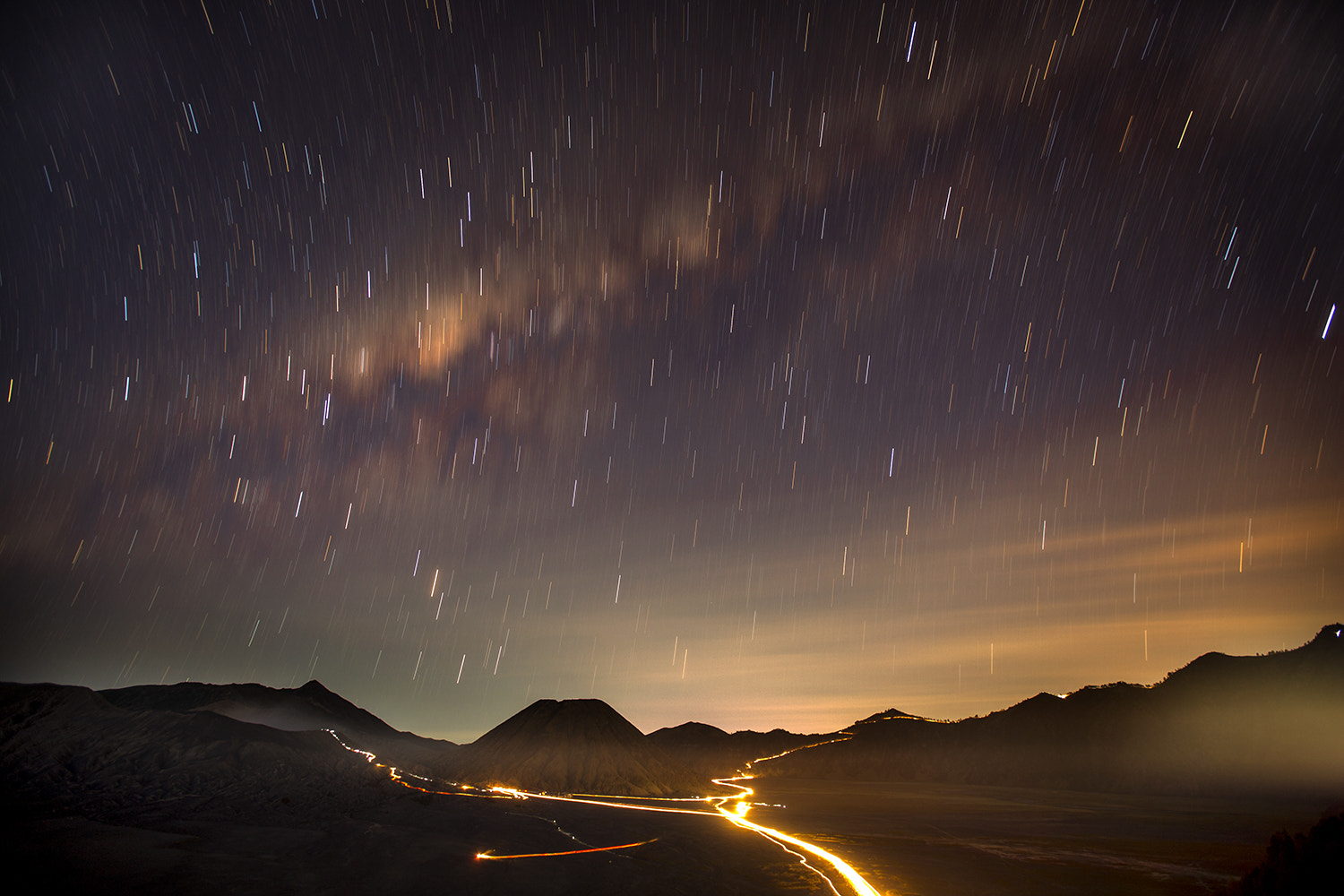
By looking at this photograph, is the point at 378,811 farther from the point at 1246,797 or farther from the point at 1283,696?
the point at 1283,696

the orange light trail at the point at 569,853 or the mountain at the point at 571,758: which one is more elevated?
the orange light trail at the point at 569,853

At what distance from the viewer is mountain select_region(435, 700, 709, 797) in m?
133

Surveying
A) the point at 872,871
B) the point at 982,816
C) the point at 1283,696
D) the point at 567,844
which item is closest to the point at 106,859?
the point at 567,844

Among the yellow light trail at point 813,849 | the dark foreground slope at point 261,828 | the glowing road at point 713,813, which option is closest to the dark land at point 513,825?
the dark foreground slope at point 261,828

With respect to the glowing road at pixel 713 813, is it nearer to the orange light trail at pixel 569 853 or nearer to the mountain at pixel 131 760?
the orange light trail at pixel 569 853

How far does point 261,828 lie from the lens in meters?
56.9

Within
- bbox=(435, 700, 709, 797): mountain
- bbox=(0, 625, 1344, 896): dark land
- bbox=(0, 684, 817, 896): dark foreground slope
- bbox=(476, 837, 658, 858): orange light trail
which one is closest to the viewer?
bbox=(0, 684, 817, 896): dark foreground slope

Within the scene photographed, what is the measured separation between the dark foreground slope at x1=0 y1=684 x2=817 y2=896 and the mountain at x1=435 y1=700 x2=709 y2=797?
114 ft

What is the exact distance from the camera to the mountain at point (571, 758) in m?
133

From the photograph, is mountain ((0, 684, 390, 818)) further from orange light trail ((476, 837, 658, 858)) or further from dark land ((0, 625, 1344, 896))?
orange light trail ((476, 837, 658, 858))

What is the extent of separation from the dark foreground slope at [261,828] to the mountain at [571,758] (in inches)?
1364

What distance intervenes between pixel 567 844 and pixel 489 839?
24.3ft

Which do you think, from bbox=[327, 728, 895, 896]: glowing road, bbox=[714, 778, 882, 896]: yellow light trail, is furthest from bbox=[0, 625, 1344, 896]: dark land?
bbox=[327, 728, 895, 896]: glowing road

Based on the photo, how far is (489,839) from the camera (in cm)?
5512
